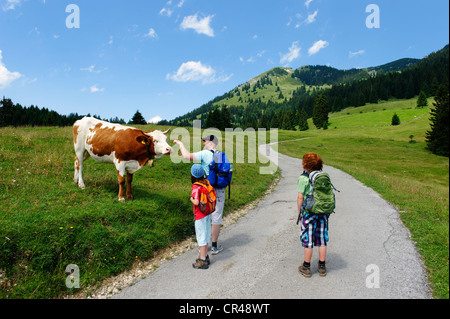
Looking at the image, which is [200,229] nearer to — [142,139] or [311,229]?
[311,229]

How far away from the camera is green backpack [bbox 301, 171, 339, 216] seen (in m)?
4.77

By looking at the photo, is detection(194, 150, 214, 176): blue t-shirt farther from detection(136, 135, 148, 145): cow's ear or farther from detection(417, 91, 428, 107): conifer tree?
detection(417, 91, 428, 107): conifer tree

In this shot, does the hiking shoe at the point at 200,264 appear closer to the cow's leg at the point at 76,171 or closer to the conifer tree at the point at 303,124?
the cow's leg at the point at 76,171

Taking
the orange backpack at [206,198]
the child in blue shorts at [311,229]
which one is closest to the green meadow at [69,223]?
the orange backpack at [206,198]

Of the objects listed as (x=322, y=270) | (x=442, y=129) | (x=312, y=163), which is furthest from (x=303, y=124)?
(x=442, y=129)

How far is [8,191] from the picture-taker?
285 inches

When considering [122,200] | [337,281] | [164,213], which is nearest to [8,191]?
[122,200]

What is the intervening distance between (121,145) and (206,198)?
382cm

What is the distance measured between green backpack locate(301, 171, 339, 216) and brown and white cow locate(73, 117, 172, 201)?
4.13 m

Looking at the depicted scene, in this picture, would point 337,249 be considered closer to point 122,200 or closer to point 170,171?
point 122,200

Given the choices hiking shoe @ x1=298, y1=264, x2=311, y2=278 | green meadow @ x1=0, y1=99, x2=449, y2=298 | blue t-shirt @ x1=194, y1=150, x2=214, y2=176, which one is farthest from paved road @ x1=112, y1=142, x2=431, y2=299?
blue t-shirt @ x1=194, y1=150, x2=214, y2=176

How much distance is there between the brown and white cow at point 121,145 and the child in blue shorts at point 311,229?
13.0ft

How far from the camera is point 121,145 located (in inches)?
288
